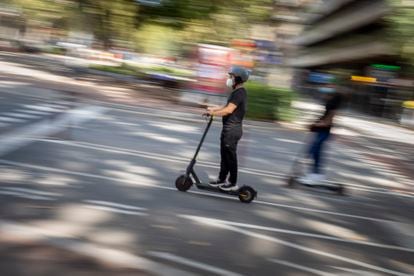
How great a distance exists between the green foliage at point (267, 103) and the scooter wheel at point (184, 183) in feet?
40.0

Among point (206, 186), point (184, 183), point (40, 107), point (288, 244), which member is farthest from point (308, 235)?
point (40, 107)

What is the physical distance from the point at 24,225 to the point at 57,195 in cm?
139

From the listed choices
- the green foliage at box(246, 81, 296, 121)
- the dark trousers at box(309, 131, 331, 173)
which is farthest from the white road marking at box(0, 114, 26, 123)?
the green foliage at box(246, 81, 296, 121)

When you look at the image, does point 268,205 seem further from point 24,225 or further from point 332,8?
point 332,8

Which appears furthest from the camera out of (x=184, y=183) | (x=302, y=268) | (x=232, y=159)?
(x=184, y=183)

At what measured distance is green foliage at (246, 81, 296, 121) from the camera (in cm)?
2025

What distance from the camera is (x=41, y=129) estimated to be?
484 inches

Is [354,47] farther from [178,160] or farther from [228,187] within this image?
[228,187]

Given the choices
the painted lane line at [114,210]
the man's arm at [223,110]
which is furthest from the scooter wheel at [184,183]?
the painted lane line at [114,210]

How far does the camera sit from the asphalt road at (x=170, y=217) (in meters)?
5.39

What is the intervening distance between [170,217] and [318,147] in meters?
3.97

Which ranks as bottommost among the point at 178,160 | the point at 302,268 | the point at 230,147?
the point at 178,160

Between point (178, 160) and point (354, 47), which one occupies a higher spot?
point (354, 47)

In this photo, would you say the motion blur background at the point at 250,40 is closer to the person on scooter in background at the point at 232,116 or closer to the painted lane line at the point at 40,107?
the painted lane line at the point at 40,107
